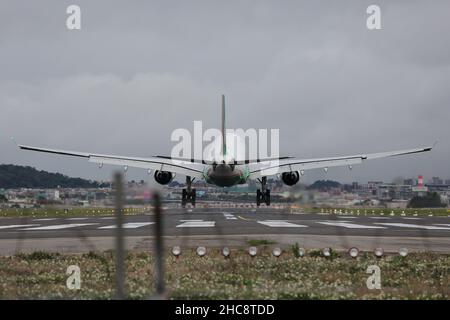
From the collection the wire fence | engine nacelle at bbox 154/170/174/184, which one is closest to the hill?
the wire fence

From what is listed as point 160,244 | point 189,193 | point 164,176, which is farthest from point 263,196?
point 160,244

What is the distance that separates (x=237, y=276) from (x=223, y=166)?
37321 mm

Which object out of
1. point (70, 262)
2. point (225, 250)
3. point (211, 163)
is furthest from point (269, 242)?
point (211, 163)

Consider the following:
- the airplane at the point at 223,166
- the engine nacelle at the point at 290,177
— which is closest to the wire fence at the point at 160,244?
the airplane at the point at 223,166

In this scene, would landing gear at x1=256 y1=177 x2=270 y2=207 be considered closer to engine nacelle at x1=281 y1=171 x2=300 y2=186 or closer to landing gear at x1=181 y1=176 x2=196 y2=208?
engine nacelle at x1=281 y1=171 x2=300 y2=186

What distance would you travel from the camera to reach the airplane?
53.6 meters

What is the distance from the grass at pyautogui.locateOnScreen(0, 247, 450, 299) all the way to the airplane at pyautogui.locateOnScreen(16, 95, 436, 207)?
32.7 metres

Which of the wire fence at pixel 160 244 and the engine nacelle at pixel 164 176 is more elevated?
the engine nacelle at pixel 164 176

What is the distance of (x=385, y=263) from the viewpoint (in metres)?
17.9

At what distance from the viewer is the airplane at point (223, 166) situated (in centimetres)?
5362

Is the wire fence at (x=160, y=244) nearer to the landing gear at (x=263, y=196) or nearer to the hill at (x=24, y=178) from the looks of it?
the hill at (x=24, y=178)

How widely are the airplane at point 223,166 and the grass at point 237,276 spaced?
32721 mm
